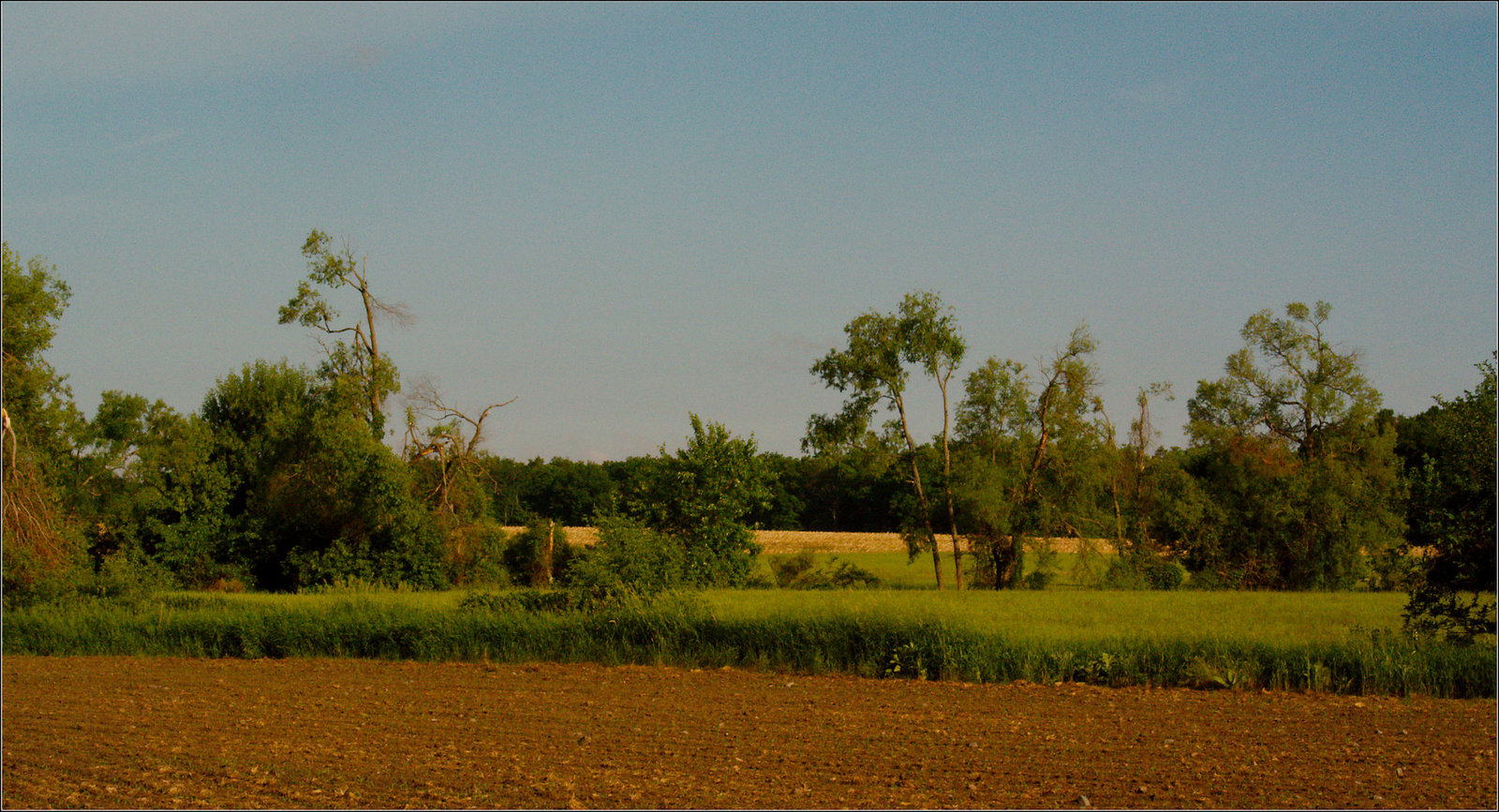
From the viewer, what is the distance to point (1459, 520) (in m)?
15.9

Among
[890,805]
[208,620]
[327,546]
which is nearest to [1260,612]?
[890,805]

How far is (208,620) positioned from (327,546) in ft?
46.6

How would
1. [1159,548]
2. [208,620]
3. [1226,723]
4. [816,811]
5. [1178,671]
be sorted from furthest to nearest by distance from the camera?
[1159,548] → [208,620] → [1178,671] → [1226,723] → [816,811]

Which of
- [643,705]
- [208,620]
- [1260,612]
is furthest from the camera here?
[1260,612]

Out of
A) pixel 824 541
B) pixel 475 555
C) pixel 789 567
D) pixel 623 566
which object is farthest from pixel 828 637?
pixel 824 541

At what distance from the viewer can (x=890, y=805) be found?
895cm

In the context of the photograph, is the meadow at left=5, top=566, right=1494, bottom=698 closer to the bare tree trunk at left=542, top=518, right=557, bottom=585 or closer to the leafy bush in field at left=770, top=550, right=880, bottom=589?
the leafy bush in field at left=770, top=550, right=880, bottom=589

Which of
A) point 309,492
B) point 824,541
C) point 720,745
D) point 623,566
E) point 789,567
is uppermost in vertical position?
point 309,492

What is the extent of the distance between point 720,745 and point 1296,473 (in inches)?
1207

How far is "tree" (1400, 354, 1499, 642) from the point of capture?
51.2 ft

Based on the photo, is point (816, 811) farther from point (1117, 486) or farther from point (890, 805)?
point (1117, 486)

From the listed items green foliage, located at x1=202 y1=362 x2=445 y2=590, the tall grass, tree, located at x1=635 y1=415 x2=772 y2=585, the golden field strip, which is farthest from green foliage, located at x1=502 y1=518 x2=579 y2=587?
the golden field strip

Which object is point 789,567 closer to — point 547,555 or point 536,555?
point 547,555

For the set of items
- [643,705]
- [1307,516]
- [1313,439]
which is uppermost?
[1313,439]
